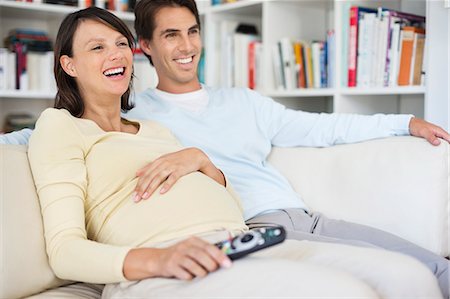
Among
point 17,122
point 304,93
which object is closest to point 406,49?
point 304,93

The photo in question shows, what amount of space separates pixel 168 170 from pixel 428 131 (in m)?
0.73

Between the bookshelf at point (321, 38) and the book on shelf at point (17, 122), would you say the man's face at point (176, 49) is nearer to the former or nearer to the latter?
the bookshelf at point (321, 38)

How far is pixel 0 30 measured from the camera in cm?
297

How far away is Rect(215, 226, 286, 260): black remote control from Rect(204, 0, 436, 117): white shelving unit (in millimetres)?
1389

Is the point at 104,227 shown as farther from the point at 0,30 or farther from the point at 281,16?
the point at 0,30

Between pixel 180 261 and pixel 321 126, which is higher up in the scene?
pixel 321 126

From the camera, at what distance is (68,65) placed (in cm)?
151

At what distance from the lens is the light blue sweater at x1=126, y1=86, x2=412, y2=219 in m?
1.73

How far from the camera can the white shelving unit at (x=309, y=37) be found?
98.6 inches

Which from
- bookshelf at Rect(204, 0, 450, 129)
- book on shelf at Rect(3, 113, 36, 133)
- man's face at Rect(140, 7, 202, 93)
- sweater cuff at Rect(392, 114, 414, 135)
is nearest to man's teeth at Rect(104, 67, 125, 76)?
man's face at Rect(140, 7, 202, 93)

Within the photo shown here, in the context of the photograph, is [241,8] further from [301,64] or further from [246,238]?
[246,238]

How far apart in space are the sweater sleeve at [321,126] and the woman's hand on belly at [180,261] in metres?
0.85

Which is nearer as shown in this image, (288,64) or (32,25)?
(288,64)

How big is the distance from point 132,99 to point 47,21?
1468 millimetres
